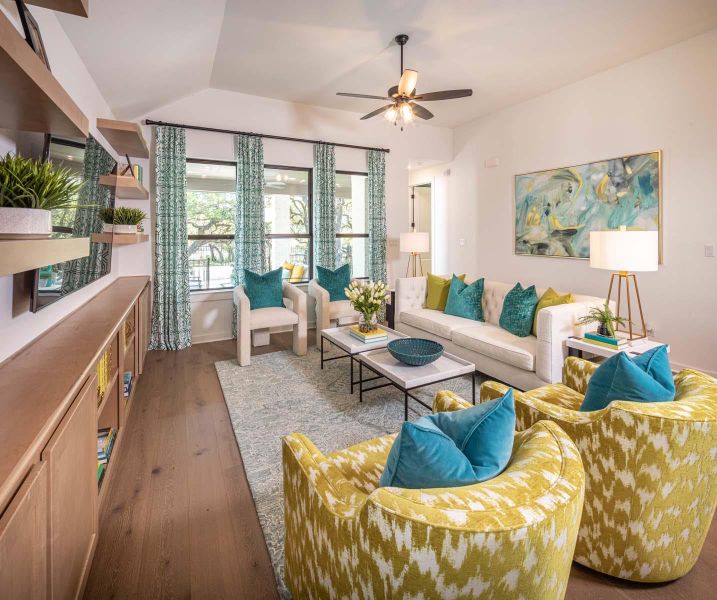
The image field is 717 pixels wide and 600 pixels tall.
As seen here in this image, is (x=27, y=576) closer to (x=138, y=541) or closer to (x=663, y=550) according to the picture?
(x=138, y=541)

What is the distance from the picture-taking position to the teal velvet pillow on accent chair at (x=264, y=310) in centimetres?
398

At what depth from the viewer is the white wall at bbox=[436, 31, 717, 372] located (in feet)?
12.0

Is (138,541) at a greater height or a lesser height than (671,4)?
lesser

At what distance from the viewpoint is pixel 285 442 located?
1.37 metres

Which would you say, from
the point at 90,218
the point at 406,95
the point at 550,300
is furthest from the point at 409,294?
the point at 90,218

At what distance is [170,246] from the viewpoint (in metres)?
4.54

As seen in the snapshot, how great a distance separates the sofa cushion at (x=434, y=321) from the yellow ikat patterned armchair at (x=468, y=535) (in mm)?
2866

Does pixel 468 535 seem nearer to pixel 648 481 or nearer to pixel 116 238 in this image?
pixel 648 481

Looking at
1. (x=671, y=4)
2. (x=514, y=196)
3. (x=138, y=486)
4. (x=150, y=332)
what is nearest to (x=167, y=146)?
(x=150, y=332)

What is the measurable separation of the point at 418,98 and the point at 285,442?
3234mm

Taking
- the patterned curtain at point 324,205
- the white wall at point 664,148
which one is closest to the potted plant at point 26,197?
the patterned curtain at point 324,205

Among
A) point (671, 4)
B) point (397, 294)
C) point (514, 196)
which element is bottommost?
point (397, 294)

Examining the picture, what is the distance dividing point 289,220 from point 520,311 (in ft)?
10.9

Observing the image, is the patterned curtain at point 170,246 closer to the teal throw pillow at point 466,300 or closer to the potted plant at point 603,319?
the teal throw pillow at point 466,300
